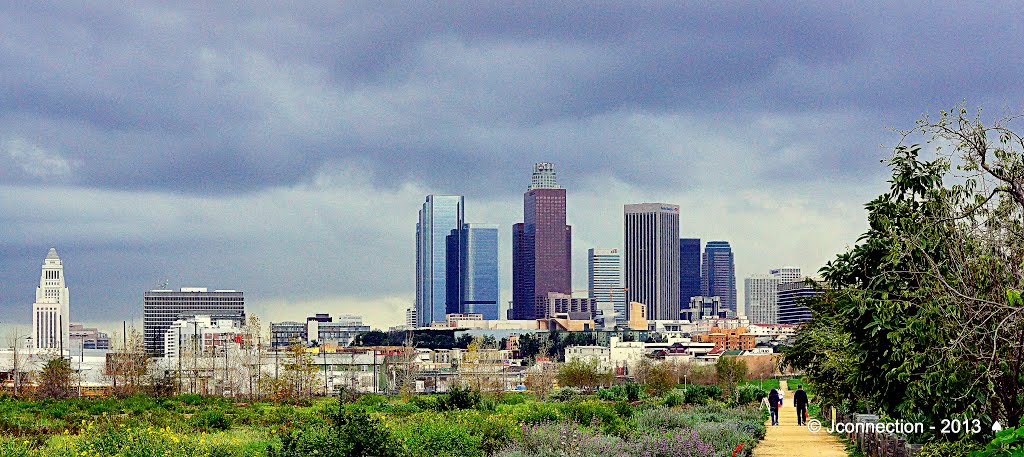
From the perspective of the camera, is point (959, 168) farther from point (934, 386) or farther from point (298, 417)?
point (298, 417)

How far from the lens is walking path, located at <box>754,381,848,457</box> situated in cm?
2188

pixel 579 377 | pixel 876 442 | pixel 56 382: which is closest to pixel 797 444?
pixel 876 442

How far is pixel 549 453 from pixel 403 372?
141 ft

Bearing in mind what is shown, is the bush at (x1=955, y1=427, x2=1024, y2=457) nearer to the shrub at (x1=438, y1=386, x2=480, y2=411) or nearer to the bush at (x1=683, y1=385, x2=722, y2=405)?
the shrub at (x1=438, y1=386, x2=480, y2=411)

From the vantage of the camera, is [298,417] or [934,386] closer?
[934,386]

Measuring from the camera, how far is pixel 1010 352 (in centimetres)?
1313

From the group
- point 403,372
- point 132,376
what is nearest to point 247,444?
Result: point 132,376

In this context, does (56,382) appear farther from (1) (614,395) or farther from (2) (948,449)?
(2) (948,449)

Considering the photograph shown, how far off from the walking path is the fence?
41cm

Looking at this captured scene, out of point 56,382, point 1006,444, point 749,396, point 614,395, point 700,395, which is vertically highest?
point 1006,444

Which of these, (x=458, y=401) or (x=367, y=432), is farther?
(x=458, y=401)

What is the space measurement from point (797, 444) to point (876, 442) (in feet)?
18.3

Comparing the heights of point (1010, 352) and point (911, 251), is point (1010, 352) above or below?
below

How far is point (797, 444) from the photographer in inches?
963
